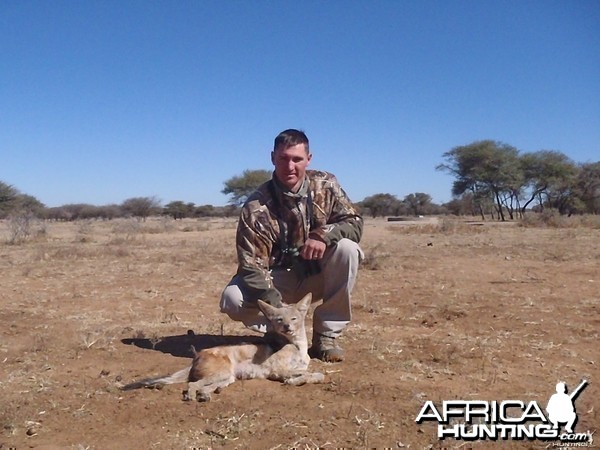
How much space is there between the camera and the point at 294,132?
443 cm

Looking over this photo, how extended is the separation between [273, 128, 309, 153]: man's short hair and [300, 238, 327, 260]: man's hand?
0.77 meters

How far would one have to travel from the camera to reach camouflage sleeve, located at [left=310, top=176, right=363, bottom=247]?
4.66 m

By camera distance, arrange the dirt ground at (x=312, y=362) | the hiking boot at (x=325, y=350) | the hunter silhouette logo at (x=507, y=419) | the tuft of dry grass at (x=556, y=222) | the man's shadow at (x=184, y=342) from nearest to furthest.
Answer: the hunter silhouette logo at (x=507, y=419) < the dirt ground at (x=312, y=362) < the hiking boot at (x=325, y=350) < the man's shadow at (x=184, y=342) < the tuft of dry grass at (x=556, y=222)

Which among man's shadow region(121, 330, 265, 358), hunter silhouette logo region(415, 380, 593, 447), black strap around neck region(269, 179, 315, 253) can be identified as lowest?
hunter silhouette logo region(415, 380, 593, 447)

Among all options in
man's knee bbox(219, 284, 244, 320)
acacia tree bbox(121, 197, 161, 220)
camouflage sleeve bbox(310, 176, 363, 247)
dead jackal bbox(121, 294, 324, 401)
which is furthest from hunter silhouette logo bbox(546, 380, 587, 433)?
acacia tree bbox(121, 197, 161, 220)

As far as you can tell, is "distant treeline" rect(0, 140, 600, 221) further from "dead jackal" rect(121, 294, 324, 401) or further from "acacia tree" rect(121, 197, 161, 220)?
"dead jackal" rect(121, 294, 324, 401)

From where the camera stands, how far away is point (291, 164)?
439cm

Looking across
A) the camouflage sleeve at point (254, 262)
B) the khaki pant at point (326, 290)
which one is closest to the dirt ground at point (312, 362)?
the khaki pant at point (326, 290)

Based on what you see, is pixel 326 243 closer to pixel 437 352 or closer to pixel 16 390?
pixel 437 352

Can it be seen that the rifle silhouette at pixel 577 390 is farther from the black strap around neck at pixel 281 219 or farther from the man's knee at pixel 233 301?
the man's knee at pixel 233 301

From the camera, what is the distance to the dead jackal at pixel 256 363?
3814 millimetres

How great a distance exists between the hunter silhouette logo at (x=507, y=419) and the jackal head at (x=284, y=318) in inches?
47.6

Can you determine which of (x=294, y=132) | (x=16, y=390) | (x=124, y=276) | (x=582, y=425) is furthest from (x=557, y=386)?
(x=124, y=276)

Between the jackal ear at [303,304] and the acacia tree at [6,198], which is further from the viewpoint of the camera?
the acacia tree at [6,198]
